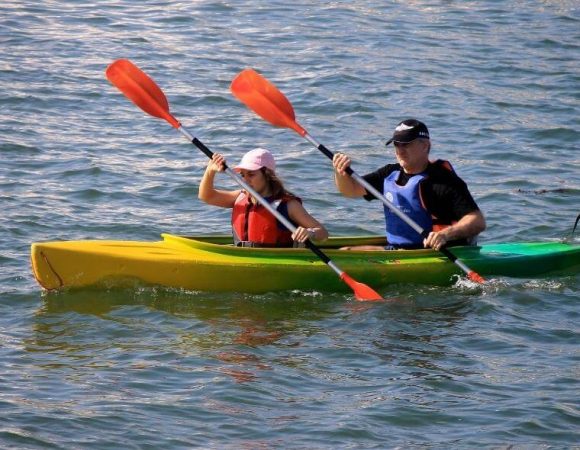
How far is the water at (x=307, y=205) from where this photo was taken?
20.5ft

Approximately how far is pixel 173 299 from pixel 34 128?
490 centimetres

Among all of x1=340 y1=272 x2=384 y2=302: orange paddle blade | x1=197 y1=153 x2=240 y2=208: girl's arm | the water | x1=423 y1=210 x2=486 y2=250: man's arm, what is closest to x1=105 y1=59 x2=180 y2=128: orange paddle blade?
x1=197 y1=153 x2=240 y2=208: girl's arm

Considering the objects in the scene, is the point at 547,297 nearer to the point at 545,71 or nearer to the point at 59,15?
the point at 545,71

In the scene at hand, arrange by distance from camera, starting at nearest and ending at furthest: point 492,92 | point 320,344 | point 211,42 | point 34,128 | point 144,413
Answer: point 144,413 → point 320,344 → point 34,128 → point 492,92 → point 211,42

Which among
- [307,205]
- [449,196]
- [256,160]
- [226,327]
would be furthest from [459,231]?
[307,205]

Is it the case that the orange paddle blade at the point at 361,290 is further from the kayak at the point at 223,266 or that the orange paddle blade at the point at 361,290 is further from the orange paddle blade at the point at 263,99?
the orange paddle blade at the point at 263,99

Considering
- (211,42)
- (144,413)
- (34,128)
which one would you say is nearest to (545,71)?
(211,42)

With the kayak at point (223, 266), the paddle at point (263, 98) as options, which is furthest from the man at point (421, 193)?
the paddle at point (263, 98)

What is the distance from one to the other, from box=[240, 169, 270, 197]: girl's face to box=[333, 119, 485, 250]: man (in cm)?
47

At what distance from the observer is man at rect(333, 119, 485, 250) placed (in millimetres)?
8125

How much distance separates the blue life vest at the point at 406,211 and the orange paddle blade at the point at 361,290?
536mm

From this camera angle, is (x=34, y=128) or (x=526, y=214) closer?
(x=526, y=214)

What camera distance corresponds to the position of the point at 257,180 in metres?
8.06

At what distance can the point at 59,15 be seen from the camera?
16688mm
